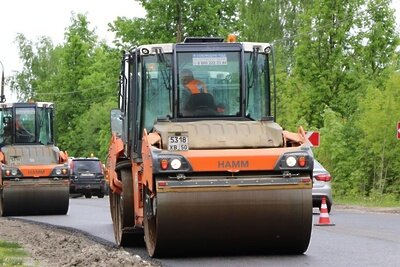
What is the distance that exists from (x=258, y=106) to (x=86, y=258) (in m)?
3.10

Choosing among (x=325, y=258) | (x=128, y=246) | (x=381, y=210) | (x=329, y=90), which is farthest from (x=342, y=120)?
(x=325, y=258)

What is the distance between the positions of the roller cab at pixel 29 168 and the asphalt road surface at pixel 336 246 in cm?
339

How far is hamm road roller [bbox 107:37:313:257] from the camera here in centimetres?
1304

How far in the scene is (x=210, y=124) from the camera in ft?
46.3

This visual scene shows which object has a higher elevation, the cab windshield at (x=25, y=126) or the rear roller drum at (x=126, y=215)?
the cab windshield at (x=25, y=126)

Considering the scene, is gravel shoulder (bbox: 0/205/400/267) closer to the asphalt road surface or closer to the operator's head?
the asphalt road surface

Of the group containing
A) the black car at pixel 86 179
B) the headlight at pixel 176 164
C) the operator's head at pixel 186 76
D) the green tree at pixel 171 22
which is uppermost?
the green tree at pixel 171 22

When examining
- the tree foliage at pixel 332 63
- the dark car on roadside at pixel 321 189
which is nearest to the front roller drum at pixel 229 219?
the dark car on roadside at pixel 321 189

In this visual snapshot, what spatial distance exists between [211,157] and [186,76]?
2.03 m

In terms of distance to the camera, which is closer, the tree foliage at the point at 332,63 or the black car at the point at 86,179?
the tree foliage at the point at 332,63

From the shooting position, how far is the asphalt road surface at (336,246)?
42.7 ft

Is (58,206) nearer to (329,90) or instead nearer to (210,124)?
(210,124)

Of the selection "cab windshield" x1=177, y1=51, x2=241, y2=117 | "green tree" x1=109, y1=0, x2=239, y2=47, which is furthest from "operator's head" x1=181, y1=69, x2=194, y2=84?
"green tree" x1=109, y1=0, x2=239, y2=47

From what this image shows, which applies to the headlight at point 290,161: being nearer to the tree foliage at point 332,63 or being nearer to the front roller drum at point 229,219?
the front roller drum at point 229,219
